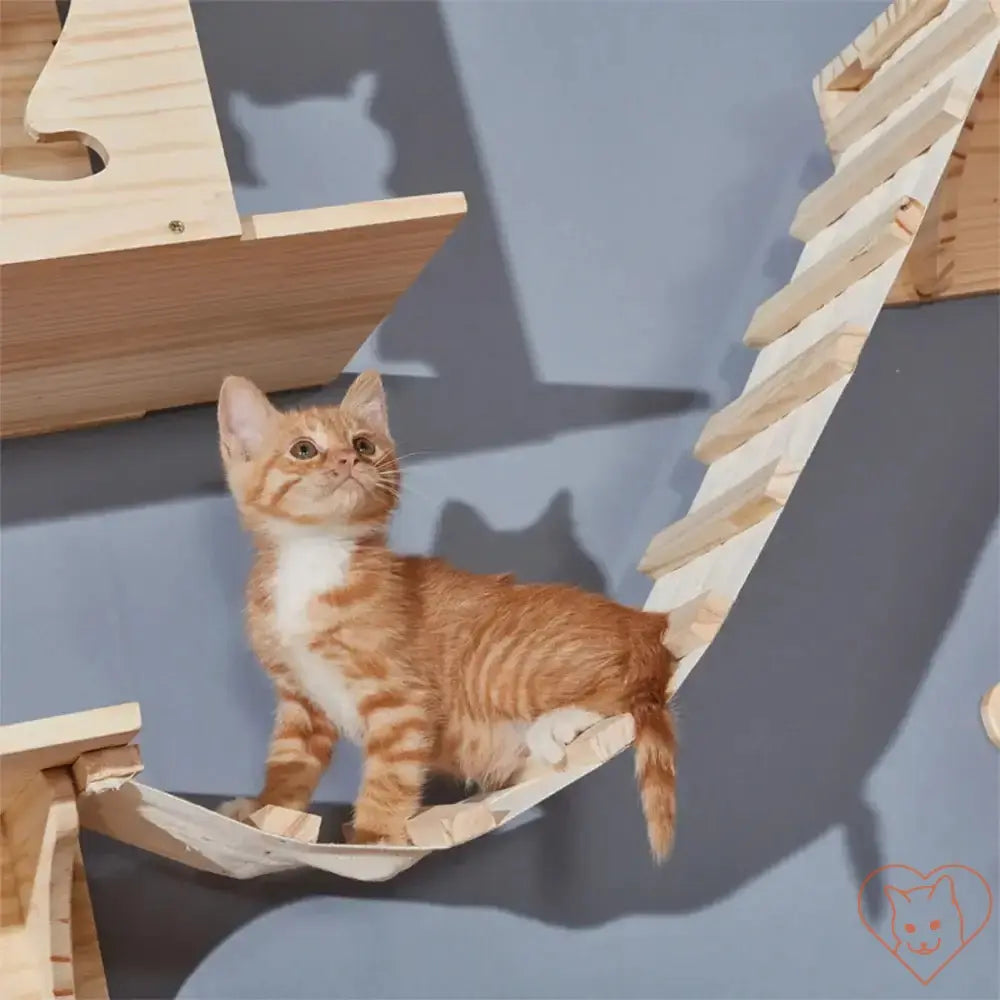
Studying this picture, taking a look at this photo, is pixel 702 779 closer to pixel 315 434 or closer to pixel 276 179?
pixel 315 434

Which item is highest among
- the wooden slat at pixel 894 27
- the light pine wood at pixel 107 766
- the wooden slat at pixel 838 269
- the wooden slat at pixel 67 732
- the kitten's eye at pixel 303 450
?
the wooden slat at pixel 894 27

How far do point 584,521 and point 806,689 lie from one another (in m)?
0.27

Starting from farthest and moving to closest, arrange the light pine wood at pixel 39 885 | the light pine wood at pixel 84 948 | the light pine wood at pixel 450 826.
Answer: the light pine wood at pixel 84 948 → the light pine wood at pixel 450 826 → the light pine wood at pixel 39 885

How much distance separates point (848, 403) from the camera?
56.6 inches

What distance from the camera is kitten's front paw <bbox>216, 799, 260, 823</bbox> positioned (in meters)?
1.03

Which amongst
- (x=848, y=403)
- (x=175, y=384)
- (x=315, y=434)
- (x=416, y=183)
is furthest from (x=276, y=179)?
(x=848, y=403)

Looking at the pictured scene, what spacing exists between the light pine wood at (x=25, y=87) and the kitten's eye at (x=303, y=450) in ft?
1.03

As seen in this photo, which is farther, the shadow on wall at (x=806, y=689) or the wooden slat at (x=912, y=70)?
the shadow on wall at (x=806, y=689)

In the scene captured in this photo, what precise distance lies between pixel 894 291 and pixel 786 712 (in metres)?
0.44

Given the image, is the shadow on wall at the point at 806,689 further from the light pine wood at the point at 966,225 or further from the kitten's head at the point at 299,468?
the kitten's head at the point at 299,468

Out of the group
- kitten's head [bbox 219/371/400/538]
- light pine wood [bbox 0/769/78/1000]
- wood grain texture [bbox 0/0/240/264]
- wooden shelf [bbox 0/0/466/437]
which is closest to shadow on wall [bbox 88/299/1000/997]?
light pine wood [bbox 0/769/78/1000]

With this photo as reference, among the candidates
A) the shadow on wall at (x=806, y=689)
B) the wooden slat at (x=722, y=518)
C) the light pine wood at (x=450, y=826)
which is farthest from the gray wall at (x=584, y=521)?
the light pine wood at (x=450, y=826)

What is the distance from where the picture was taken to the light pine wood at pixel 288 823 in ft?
3.21

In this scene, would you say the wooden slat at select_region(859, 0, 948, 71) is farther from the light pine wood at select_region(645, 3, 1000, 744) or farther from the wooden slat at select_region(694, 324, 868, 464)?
the wooden slat at select_region(694, 324, 868, 464)
